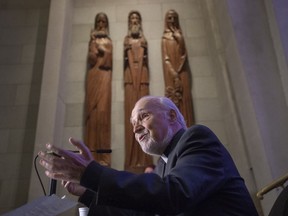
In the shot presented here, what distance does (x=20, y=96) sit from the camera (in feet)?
14.3

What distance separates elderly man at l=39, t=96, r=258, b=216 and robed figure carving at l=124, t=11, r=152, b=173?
253 centimetres

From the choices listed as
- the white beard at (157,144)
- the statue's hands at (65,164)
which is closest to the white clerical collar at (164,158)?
the white beard at (157,144)

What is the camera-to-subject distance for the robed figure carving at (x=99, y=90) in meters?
3.92

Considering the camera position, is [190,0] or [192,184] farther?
[190,0]

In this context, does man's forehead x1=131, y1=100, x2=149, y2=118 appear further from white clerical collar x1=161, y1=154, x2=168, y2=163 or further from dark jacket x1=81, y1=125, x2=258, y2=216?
dark jacket x1=81, y1=125, x2=258, y2=216

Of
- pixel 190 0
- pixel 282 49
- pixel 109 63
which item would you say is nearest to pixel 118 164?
pixel 109 63

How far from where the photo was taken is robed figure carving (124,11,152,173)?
3873mm

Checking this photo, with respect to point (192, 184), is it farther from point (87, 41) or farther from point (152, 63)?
point (87, 41)

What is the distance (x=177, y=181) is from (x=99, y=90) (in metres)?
3.33

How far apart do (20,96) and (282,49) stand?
3.42 metres

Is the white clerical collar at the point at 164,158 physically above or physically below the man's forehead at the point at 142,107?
below

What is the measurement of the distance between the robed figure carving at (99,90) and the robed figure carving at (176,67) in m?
0.81

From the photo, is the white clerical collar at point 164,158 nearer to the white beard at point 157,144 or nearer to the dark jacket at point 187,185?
the white beard at point 157,144

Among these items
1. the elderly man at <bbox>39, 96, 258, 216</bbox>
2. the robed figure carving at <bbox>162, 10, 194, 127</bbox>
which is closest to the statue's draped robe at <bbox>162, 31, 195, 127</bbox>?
the robed figure carving at <bbox>162, 10, 194, 127</bbox>
